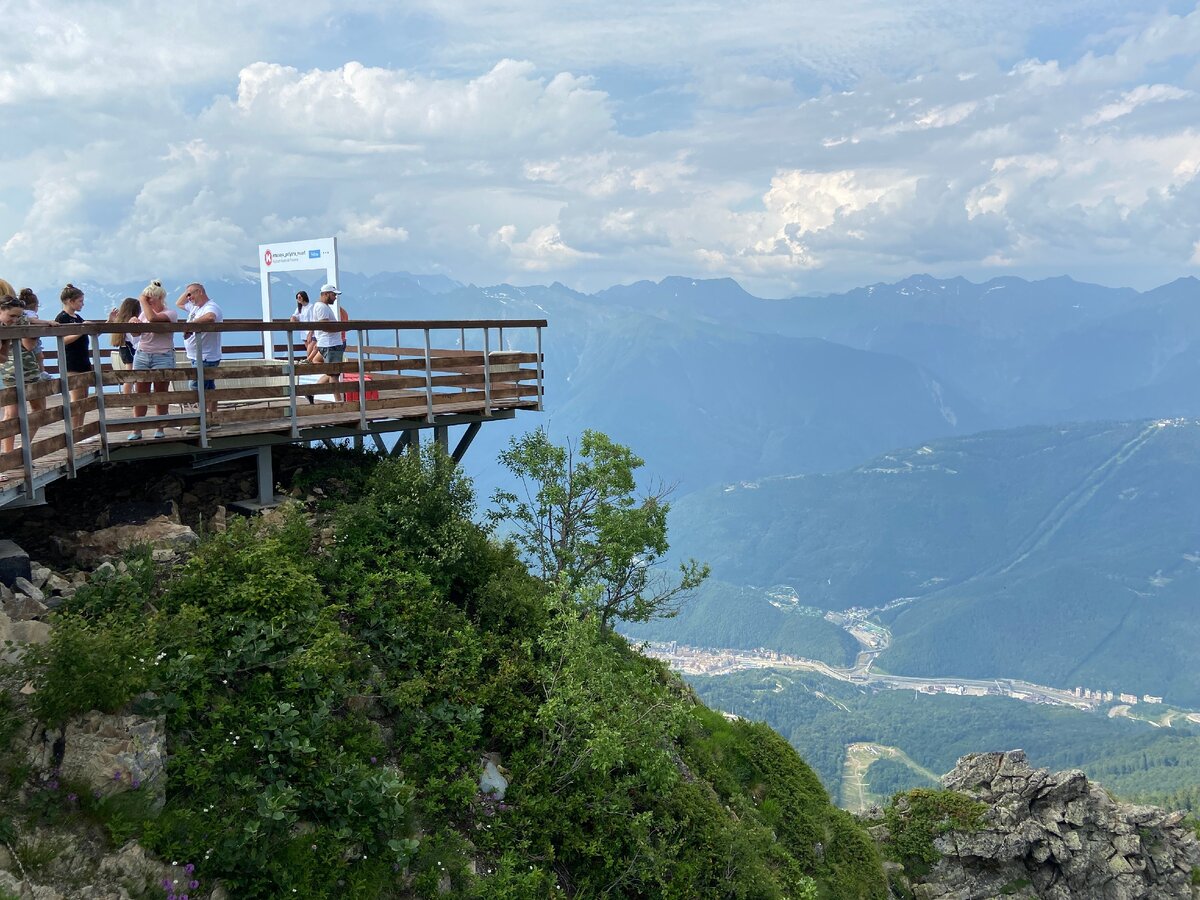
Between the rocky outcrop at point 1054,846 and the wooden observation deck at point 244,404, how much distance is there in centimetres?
1827

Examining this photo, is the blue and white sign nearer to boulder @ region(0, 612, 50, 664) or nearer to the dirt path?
boulder @ region(0, 612, 50, 664)

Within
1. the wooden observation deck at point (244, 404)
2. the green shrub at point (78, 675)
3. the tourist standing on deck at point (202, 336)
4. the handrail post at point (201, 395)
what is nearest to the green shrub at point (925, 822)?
the wooden observation deck at point (244, 404)

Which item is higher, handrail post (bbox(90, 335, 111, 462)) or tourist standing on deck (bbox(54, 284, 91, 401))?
tourist standing on deck (bbox(54, 284, 91, 401))

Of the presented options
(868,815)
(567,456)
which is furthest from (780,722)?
(567,456)

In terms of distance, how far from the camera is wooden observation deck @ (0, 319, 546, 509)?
34.5ft

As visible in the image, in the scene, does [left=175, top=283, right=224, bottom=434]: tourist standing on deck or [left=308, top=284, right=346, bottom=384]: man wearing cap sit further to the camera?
[left=308, top=284, right=346, bottom=384]: man wearing cap

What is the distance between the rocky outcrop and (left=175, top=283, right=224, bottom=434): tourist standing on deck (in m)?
22.4

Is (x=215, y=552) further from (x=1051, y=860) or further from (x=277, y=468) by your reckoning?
(x=1051, y=860)

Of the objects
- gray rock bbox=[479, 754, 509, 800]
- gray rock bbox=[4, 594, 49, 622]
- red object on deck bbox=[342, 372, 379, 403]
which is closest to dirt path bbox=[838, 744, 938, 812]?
red object on deck bbox=[342, 372, 379, 403]

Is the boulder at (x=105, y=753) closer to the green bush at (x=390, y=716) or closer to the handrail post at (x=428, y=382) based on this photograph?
the green bush at (x=390, y=716)

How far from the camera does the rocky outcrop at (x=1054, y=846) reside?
24281mm

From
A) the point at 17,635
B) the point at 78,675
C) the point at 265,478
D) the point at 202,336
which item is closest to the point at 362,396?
the point at 265,478

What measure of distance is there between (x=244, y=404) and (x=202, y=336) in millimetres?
3413

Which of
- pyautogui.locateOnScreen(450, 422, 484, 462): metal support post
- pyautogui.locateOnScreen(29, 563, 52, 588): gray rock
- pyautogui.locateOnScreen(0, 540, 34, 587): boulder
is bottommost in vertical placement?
pyautogui.locateOnScreen(29, 563, 52, 588): gray rock
